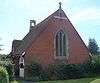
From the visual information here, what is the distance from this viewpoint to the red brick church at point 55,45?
35562 mm

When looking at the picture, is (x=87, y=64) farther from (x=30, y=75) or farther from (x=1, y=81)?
(x=1, y=81)

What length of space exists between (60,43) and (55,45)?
0.92 metres

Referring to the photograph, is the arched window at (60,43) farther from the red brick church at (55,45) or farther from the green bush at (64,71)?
the green bush at (64,71)

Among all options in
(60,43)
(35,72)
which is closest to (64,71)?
(35,72)

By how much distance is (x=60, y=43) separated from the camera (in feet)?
123

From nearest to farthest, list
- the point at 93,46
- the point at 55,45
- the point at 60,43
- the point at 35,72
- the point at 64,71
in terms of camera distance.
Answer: the point at 35,72
the point at 64,71
the point at 55,45
the point at 60,43
the point at 93,46

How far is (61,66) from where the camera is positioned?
115 feet

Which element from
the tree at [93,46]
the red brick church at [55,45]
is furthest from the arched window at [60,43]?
the tree at [93,46]

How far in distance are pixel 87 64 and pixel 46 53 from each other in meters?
6.15

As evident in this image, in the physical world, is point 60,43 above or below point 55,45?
above

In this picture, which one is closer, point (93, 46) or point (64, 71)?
point (64, 71)

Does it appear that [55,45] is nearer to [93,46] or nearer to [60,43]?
[60,43]

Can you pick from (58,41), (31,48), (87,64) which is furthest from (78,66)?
(31,48)

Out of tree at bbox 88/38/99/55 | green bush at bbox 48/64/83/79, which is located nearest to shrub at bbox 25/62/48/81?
green bush at bbox 48/64/83/79
